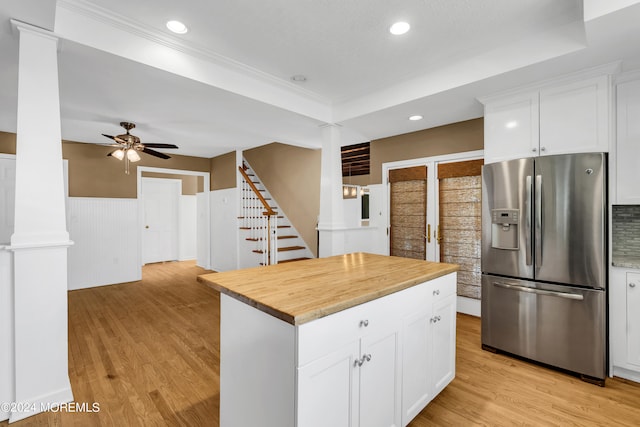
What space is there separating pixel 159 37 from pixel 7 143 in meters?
4.21

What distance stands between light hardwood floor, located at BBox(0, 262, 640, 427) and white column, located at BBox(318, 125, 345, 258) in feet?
5.62

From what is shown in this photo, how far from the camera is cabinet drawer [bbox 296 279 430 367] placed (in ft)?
4.08

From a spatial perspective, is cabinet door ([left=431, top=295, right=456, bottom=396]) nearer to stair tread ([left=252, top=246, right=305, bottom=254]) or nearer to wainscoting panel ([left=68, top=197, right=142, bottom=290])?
stair tread ([left=252, top=246, right=305, bottom=254])

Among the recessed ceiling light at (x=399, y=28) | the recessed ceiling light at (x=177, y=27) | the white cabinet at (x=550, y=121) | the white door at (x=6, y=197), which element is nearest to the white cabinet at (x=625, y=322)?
the white cabinet at (x=550, y=121)

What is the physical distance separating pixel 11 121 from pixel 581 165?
21.7 ft

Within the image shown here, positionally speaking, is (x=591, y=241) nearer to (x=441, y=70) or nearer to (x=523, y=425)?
(x=523, y=425)

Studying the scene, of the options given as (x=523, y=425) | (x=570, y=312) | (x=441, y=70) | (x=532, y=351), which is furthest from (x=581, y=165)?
(x=523, y=425)

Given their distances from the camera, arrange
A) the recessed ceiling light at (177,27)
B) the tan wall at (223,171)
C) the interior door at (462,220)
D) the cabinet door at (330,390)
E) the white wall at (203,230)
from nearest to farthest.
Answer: the cabinet door at (330,390) < the recessed ceiling light at (177,27) < the interior door at (462,220) < the tan wall at (223,171) < the white wall at (203,230)

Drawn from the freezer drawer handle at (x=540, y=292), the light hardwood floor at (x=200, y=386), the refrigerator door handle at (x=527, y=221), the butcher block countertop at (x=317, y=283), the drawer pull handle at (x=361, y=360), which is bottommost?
the light hardwood floor at (x=200, y=386)

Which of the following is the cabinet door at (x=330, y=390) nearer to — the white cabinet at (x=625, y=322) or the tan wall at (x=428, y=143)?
the white cabinet at (x=625, y=322)

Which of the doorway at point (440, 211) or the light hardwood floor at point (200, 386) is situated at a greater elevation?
the doorway at point (440, 211)

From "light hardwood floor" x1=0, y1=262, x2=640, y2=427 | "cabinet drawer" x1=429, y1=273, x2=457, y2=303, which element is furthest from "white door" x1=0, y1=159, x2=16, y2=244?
"cabinet drawer" x1=429, y1=273, x2=457, y2=303

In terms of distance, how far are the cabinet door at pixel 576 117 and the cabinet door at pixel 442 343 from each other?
1666 millimetres

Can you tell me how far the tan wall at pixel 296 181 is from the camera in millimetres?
5719
